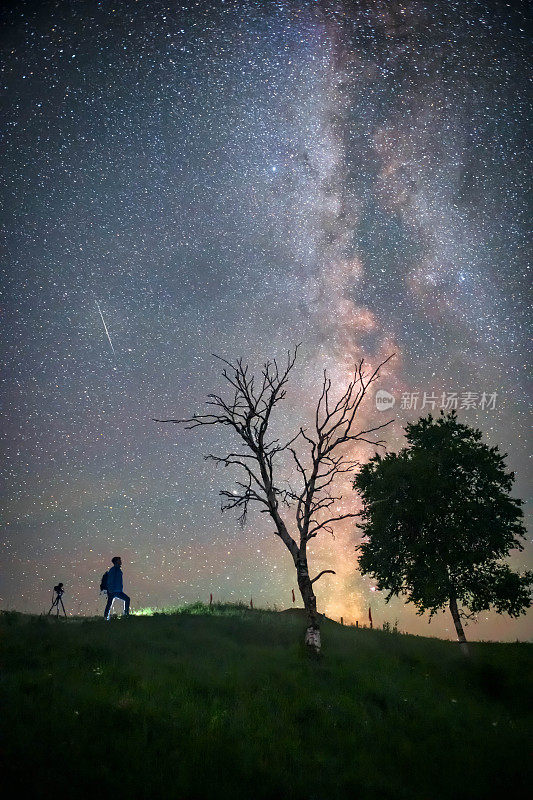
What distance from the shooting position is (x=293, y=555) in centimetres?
1402

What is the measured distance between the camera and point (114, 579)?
639 inches

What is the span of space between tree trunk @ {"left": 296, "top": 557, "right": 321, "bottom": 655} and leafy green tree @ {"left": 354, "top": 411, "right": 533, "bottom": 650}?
16.8ft

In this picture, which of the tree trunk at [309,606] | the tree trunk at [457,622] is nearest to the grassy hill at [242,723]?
the tree trunk at [309,606]

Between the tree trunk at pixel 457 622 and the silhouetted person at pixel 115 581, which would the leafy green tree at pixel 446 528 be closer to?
the tree trunk at pixel 457 622

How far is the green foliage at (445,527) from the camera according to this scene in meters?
18.8

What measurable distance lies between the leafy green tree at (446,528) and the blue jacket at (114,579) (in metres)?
9.79

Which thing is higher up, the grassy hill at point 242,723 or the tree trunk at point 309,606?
the tree trunk at point 309,606

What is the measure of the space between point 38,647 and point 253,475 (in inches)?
300

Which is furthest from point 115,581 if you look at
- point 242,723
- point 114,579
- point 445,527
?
point 445,527

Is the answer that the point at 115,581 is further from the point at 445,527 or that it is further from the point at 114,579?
the point at 445,527

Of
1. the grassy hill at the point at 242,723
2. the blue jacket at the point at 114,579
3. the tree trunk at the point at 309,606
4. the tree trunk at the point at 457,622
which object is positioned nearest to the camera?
the grassy hill at the point at 242,723

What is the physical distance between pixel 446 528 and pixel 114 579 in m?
13.9

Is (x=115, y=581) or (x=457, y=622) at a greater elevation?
(x=115, y=581)

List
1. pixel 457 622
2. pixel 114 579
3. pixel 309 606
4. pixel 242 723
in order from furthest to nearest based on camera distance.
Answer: pixel 457 622 < pixel 114 579 < pixel 309 606 < pixel 242 723
